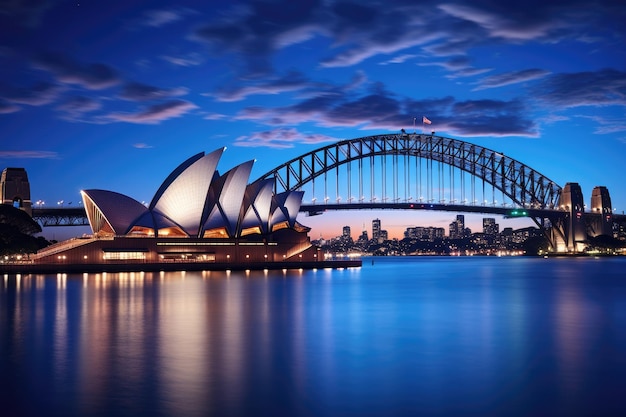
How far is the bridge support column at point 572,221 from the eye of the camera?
9925cm

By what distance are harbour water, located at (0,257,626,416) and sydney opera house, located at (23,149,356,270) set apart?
27266 mm

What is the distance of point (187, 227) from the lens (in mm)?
60844

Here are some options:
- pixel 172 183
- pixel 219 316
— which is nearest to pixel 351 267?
pixel 172 183

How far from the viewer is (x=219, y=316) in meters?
24.2

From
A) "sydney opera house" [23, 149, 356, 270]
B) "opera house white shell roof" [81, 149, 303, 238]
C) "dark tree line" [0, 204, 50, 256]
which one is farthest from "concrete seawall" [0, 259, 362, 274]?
"opera house white shell roof" [81, 149, 303, 238]

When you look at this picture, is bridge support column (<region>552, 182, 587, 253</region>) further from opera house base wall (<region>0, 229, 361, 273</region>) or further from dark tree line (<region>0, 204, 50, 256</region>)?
dark tree line (<region>0, 204, 50, 256</region>)

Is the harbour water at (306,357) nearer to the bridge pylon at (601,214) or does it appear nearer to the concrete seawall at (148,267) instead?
the concrete seawall at (148,267)

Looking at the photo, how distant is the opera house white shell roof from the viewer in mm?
58094

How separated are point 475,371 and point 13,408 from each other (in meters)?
8.62

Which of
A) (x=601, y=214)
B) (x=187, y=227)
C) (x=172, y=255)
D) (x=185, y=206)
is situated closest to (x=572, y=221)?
(x=601, y=214)

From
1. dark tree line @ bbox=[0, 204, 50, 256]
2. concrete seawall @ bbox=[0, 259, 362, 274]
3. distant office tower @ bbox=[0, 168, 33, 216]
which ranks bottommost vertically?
concrete seawall @ bbox=[0, 259, 362, 274]

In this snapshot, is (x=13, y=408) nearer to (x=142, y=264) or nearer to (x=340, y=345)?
(x=340, y=345)

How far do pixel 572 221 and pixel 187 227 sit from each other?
201ft

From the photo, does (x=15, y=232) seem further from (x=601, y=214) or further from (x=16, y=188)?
(x=601, y=214)
